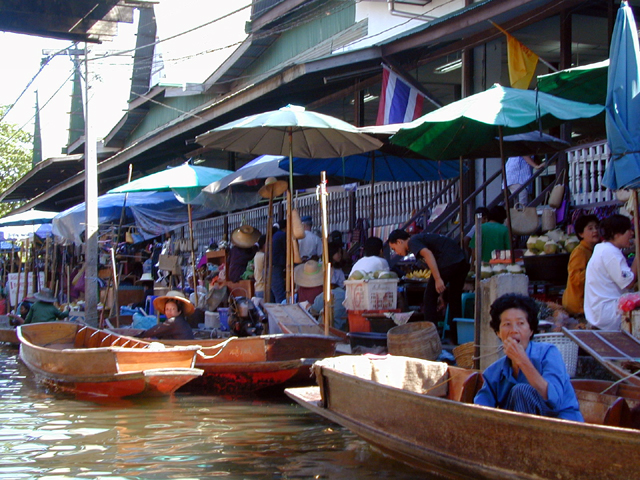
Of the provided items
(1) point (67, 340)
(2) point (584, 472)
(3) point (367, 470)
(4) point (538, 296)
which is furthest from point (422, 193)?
(2) point (584, 472)

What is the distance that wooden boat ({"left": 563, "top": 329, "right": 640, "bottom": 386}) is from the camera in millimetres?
5539

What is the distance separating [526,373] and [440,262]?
4.48 metres

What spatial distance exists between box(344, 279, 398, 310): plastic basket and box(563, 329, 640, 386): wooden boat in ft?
11.3

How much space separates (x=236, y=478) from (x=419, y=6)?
37.4 ft

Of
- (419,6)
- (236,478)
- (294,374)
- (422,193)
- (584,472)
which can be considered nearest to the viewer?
(584,472)

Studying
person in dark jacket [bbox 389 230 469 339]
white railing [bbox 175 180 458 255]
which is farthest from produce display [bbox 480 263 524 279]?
white railing [bbox 175 180 458 255]

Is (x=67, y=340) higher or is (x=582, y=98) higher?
(x=582, y=98)

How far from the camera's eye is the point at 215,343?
32.0ft

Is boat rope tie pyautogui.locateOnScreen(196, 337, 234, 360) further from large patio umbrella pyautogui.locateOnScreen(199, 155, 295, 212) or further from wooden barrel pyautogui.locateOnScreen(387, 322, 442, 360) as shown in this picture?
large patio umbrella pyautogui.locateOnScreen(199, 155, 295, 212)

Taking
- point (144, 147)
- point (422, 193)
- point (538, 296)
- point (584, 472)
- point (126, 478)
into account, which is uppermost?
point (144, 147)

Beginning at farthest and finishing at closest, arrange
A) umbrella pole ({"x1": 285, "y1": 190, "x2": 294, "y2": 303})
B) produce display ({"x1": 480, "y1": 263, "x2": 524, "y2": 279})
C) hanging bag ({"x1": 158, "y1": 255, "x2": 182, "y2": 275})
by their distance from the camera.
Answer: hanging bag ({"x1": 158, "y1": 255, "x2": 182, "y2": 275}) < umbrella pole ({"x1": 285, "y1": 190, "x2": 294, "y2": 303}) < produce display ({"x1": 480, "y1": 263, "x2": 524, "y2": 279})

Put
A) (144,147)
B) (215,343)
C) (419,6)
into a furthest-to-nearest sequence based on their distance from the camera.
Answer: (144,147) < (419,6) < (215,343)

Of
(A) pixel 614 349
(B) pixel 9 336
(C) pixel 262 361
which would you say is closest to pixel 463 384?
(A) pixel 614 349

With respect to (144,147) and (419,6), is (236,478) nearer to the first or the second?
(419,6)
